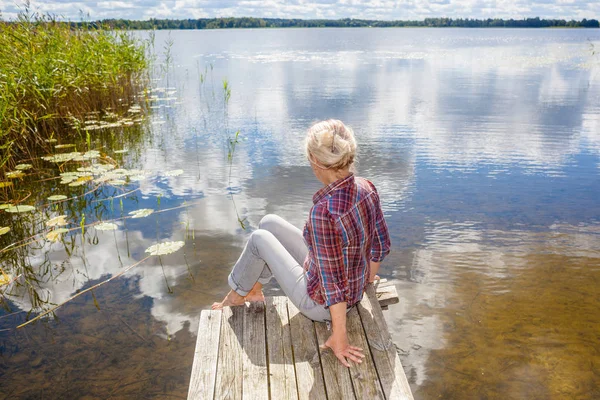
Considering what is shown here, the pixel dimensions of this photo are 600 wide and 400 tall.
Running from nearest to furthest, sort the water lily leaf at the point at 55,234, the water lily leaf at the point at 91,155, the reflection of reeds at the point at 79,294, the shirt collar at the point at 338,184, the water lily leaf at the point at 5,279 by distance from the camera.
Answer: the shirt collar at the point at 338,184, the reflection of reeds at the point at 79,294, the water lily leaf at the point at 5,279, the water lily leaf at the point at 55,234, the water lily leaf at the point at 91,155

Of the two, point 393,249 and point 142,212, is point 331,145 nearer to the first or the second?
point 393,249

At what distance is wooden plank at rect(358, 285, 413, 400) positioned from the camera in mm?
2262

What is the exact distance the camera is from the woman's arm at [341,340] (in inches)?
A: 95.4

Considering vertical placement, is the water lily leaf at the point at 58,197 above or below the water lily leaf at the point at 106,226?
above

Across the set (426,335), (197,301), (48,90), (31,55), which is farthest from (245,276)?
(31,55)

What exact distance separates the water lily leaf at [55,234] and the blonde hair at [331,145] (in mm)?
3659

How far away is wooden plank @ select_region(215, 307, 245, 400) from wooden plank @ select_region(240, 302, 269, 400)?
0.03 meters

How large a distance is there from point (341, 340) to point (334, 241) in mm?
540

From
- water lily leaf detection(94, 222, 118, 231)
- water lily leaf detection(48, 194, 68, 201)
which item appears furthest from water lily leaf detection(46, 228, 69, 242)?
water lily leaf detection(48, 194, 68, 201)

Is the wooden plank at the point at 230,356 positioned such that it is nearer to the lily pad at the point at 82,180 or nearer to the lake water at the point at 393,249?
the lake water at the point at 393,249

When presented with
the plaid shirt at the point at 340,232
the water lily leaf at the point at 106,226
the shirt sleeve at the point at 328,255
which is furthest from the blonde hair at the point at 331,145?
the water lily leaf at the point at 106,226

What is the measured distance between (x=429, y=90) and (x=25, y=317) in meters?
13.0

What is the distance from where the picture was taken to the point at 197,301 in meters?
3.90

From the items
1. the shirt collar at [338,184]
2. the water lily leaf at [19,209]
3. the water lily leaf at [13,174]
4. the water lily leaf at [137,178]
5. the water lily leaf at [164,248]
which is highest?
the shirt collar at [338,184]
